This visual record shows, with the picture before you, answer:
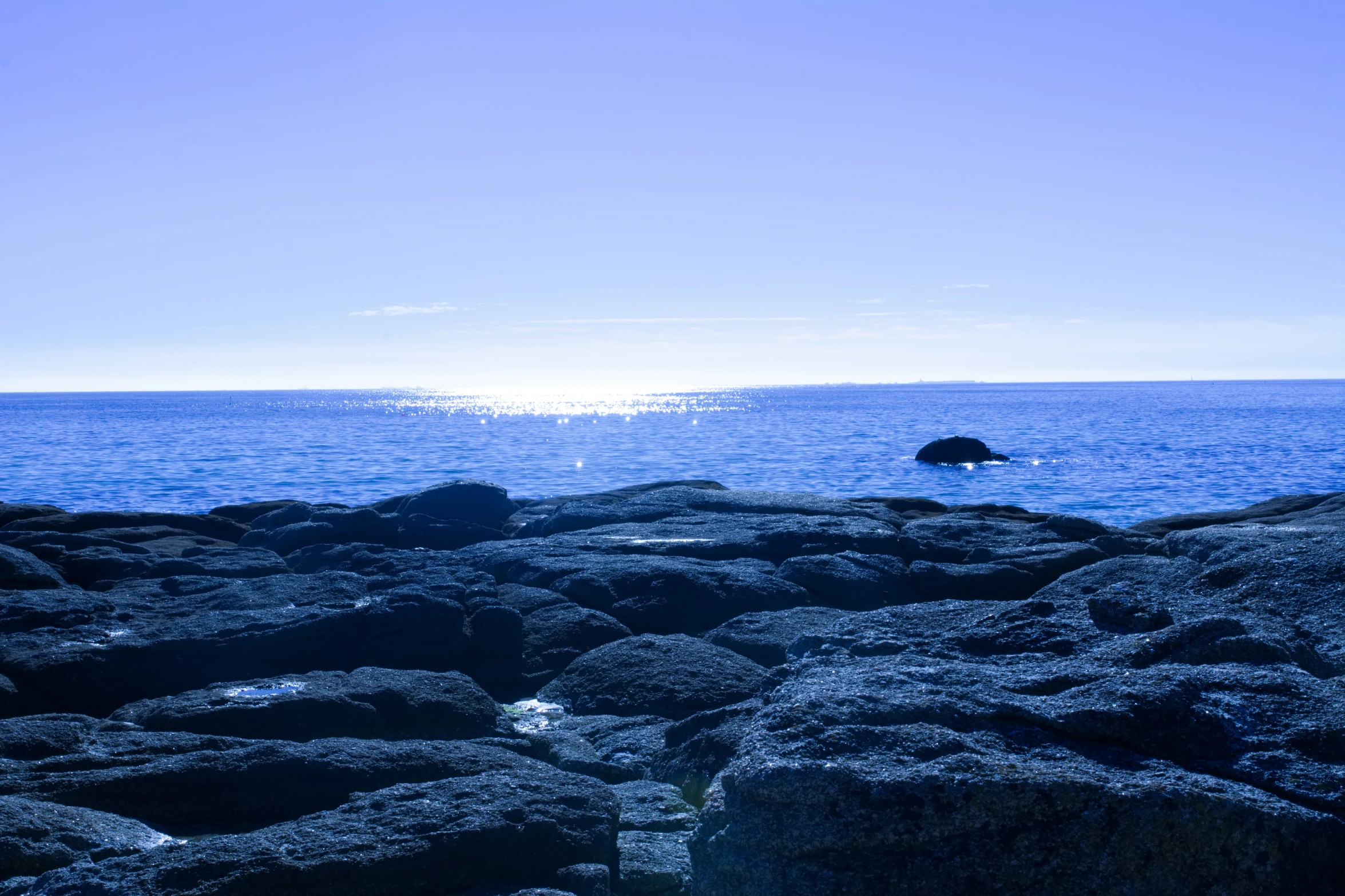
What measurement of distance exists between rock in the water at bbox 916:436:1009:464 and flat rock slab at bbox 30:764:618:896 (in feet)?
139

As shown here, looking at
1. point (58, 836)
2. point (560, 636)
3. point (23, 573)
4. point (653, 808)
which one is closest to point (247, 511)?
point (23, 573)

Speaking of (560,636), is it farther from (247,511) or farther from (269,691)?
(247,511)

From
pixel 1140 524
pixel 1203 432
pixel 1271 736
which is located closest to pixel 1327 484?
pixel 1140 524

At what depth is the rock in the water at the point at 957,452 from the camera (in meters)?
45.6

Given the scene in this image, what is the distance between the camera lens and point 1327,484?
114ft

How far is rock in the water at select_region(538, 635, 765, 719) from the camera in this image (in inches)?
311

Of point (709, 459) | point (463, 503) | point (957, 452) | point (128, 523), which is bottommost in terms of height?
point (709, 459)

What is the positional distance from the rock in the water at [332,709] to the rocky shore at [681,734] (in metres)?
0.03

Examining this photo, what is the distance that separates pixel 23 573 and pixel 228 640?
14.9 ft

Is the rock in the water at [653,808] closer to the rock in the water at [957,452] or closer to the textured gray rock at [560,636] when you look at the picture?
the textured gray rock at [560,636]

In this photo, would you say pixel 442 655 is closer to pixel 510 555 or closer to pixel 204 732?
pixel 204 732

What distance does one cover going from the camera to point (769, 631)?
9797mm

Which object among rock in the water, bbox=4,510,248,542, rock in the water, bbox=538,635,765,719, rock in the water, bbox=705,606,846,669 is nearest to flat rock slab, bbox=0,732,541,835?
rock in the water, bbox=538,635,765,719

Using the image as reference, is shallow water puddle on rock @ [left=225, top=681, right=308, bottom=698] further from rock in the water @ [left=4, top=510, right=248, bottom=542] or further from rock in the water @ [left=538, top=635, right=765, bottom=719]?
rock in the water @ [left=4, top=510, right=248, bottom=542]
